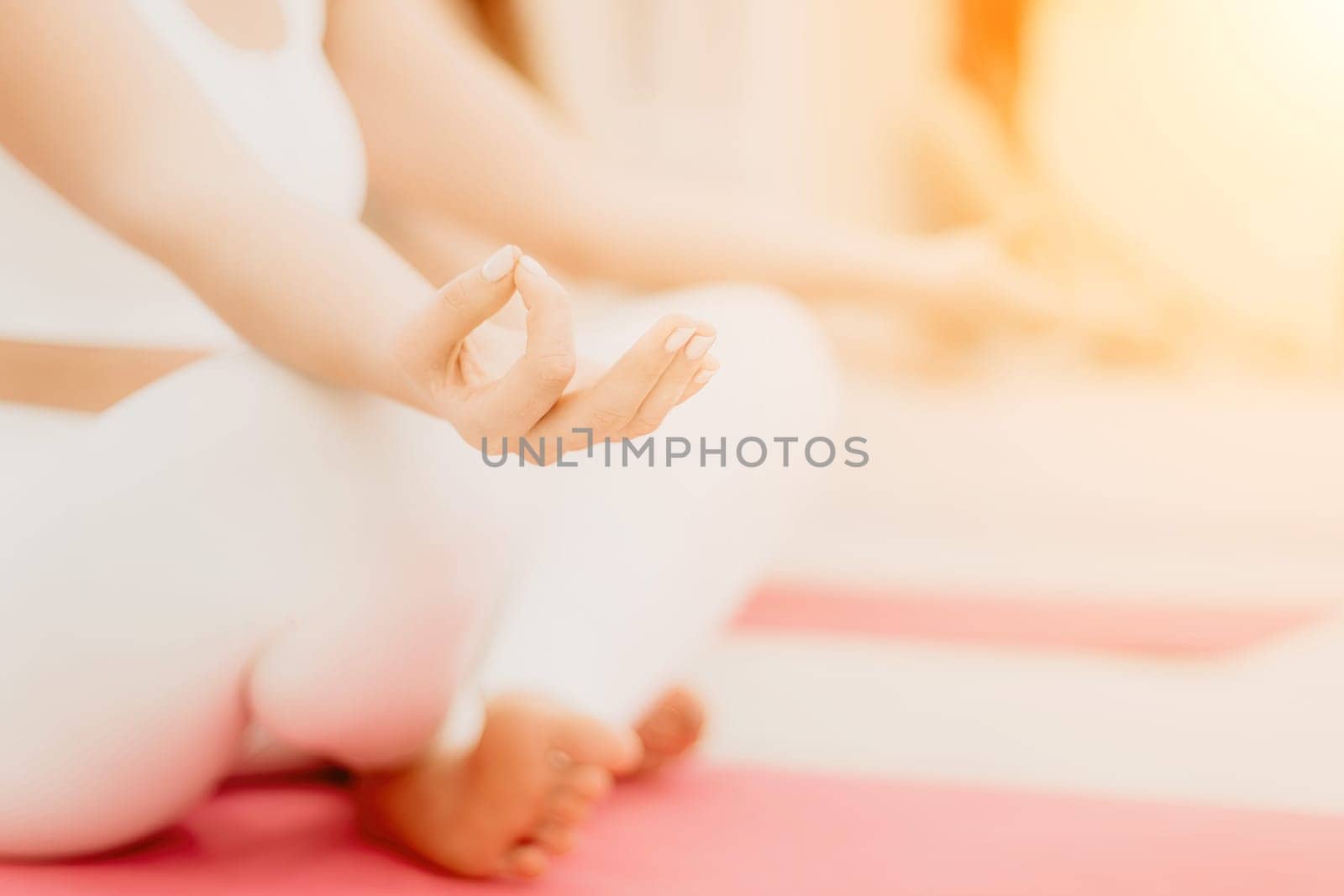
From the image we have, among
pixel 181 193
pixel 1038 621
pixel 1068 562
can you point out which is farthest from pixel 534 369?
pixel 1068 562

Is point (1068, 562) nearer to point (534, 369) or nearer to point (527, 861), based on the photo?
point (527, 861)

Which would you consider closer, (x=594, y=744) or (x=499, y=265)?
(x=499, y=265)

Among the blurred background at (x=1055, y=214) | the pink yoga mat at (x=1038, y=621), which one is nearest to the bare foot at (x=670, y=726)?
the pink yoga mat at (x=1038, y=621)

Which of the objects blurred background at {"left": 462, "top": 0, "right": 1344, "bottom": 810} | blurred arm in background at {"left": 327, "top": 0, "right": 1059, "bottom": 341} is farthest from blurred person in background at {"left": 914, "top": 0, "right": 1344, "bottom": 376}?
blurred arm in background at {"left": 327, "top": 0, "right": 1059, "bottom": 341}

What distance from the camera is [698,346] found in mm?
287

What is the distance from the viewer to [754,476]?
1.53ft

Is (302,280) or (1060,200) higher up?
(1060,200)

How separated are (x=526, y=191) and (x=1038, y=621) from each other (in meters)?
0.57

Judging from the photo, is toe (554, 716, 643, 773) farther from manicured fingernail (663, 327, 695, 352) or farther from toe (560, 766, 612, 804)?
manicured fingernail (663, 327, 695, 352)

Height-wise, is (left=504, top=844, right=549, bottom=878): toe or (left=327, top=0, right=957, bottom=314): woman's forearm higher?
(left=327, top=0, right=957, bottom=314): woman's forearm

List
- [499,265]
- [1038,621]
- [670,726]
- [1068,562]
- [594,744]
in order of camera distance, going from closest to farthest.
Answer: [499,265], [594,744], [670,726], [1038,621], [1068,562]

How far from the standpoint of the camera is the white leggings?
357 mm

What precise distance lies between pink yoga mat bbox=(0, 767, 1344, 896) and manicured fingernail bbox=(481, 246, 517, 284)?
212 millimetres

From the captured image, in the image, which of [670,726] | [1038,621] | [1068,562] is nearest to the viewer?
[670,726]
